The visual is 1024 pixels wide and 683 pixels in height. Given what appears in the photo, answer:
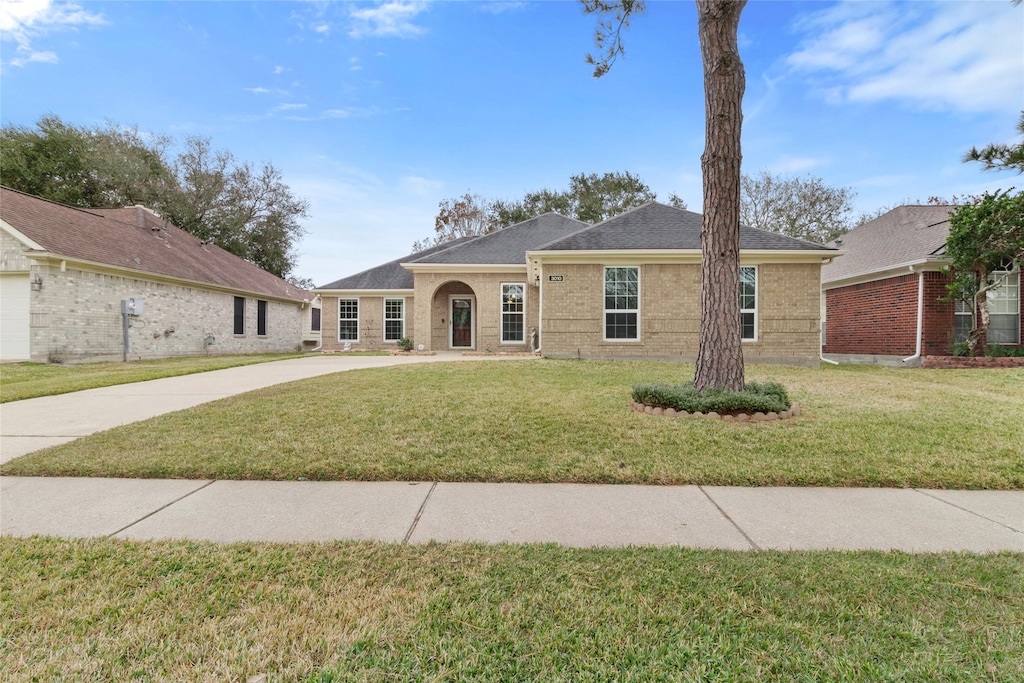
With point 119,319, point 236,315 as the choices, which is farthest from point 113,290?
point 236,315

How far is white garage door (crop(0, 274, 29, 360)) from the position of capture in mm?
11008

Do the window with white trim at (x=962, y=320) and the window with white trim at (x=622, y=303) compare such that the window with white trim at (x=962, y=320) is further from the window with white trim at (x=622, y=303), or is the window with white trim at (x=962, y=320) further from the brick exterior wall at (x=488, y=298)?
the brick exterior wall at (x=488, y=298)

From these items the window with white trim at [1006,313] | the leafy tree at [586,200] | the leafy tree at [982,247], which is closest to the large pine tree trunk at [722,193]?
the leafy tree at [982,247]

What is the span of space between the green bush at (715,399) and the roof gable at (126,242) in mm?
15400

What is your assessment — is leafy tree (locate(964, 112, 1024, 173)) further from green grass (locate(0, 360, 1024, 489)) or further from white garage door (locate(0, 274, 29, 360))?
white garage door (locate(0, 274, 29, 360))

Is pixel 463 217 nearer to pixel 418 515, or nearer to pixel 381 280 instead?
pixel 381 280

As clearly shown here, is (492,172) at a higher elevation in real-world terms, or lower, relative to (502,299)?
higher

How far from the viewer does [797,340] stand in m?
11.8

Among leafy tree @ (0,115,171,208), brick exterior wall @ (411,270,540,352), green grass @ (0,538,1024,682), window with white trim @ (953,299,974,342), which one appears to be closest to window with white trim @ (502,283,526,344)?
brick exterior wall @ (411,270,540,352)

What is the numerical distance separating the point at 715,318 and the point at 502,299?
1080 centimetres

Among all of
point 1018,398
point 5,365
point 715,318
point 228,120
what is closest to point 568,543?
point 715,318

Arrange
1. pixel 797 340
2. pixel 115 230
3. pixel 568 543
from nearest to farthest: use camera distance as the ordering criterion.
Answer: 1. pixel 568 543
2. pixel 797 340
3. pixel 115 230

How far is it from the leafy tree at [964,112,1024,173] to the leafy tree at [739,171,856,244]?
782 inches

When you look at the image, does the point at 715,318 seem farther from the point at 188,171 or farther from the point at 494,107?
the point at 188,171
